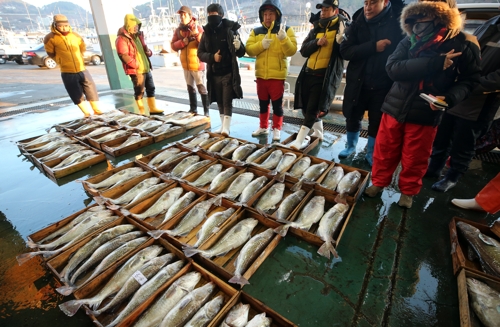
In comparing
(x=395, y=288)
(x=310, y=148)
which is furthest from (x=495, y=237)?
(x=310, y=148)

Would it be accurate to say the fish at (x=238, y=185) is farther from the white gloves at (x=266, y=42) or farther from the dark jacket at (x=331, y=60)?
the white gloves at (x=266, y=42)

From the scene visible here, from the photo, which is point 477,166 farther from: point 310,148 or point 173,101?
point 173,101

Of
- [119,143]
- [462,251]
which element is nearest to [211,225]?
[462,251]

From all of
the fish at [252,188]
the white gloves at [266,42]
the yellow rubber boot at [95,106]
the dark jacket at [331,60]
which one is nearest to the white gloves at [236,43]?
the white gloves at [266,42]

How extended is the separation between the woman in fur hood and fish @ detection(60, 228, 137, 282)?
9.62 ft

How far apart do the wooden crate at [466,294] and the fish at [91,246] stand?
8.89 feet

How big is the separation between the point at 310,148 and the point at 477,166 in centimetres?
258

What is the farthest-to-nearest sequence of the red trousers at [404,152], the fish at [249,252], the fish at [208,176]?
the fish at [208,176]
the red trousers at [404,152]
the fish at [249,252]

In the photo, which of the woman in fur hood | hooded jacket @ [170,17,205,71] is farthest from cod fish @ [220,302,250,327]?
hooded jacket @ [170,17,205,71]

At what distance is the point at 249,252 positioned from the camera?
220cm

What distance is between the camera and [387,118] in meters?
2.75

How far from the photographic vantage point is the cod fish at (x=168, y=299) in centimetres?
169

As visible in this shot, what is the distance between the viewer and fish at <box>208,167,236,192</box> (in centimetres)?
313

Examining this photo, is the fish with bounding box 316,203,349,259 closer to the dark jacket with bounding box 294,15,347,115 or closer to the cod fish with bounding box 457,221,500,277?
the cod fish with bounding box 457,221,500,277
